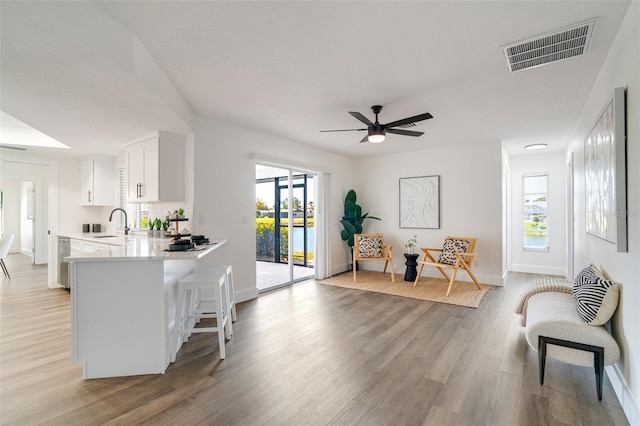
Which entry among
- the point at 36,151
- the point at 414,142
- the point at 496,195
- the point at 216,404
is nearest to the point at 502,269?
the point at 496,195

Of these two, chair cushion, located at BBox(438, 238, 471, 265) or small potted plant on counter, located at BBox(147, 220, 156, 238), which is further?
chair cushion, located at BBox(438, 238, 471, 265)

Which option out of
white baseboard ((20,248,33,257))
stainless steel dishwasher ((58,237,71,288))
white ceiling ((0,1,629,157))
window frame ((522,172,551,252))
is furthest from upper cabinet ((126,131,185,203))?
white baseboard ((20,248,33,257))

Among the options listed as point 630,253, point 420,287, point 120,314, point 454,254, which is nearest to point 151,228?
point 120,314

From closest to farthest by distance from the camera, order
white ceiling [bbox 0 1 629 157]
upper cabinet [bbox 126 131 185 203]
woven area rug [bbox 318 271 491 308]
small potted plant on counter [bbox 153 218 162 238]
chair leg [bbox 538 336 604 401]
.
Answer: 1. white ceiling [bbox 0 1 629 157]
2. chair leg [bbox 538 336 604 401]
3. upper cabinet [bbox 126 131 185 203]
4. small potted plant on counter [bbox 153 218 162 238]
5. woven area rug [bbox 318 271 491 308]

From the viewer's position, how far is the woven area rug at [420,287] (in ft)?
13.9

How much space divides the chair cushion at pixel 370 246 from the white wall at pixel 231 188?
2.10 meters

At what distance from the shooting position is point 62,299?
416 centimetres

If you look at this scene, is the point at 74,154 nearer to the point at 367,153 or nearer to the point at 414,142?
the point at 367,153

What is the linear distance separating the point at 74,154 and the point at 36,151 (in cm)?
49

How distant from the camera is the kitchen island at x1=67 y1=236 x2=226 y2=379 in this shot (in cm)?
219

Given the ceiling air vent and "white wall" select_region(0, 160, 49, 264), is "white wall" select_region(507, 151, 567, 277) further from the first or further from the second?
"white wall" select_region(0, 160, 49, 264)

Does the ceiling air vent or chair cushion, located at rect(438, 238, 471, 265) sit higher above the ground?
the ceiling air vent

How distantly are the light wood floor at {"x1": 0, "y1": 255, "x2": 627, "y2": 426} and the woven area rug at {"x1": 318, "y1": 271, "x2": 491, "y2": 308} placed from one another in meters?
0.77

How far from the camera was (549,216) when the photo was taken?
595 centimetres
